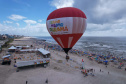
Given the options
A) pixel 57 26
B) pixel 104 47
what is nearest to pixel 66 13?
pixel 57 26

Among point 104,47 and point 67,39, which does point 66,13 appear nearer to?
point 67,39

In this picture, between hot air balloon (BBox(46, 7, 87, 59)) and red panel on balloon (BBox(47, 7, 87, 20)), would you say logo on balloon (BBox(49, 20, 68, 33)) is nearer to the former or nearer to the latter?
hot air balloon (BBox(46, 7, 87, 59))

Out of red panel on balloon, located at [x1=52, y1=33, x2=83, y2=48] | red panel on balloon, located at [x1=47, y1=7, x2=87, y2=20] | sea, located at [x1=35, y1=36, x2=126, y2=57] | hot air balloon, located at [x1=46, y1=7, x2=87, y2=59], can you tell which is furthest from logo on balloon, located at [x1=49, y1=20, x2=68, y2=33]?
sea, located at [x1=35, y1=36, x2=126, y2=57]

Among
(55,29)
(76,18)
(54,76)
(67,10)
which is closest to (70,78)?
(54,76)

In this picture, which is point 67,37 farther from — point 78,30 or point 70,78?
point 70,78

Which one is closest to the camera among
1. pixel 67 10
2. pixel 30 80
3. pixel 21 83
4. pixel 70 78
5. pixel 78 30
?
pixel 67 10

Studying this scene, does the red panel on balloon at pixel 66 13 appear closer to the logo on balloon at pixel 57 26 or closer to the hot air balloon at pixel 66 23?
the hot air balloon at pixel 66 23

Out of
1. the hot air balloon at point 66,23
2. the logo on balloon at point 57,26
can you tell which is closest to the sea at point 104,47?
the hot air balloon at point 66,23

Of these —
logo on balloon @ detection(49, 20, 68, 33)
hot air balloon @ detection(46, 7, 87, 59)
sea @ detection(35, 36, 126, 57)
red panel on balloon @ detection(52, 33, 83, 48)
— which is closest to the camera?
Answer: hot air balloon @ detection(46, 7, 87, 59)
